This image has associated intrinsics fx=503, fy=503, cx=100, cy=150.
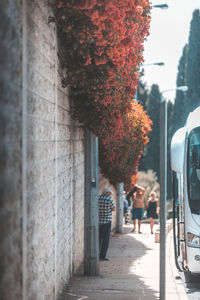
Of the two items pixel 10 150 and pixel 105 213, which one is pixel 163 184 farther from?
pixel 105 213

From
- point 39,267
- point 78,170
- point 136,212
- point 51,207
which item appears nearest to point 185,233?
point 78,170

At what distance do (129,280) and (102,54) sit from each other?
4.37m

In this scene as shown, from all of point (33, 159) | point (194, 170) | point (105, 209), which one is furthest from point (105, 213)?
point (33, 159)

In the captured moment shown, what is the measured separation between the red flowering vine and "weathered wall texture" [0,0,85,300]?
0.32m

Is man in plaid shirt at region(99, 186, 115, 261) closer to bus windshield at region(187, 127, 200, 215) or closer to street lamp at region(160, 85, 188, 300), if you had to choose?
bus windshield at region(187, 127, 200, 215)

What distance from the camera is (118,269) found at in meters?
10.8

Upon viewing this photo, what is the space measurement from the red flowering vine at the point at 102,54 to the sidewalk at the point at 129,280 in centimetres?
269

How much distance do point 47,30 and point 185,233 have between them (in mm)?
5252

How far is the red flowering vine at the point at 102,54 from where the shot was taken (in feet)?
20.3

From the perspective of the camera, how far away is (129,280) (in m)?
9.27

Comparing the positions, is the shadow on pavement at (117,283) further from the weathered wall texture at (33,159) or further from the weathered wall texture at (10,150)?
the weathered wall texture at (10,150)

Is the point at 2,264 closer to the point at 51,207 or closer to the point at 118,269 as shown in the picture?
the point at 51,207

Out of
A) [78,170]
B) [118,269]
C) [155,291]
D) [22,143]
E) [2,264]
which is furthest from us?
[118,269]

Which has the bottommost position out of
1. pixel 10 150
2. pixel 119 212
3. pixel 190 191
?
pixel 119 212
